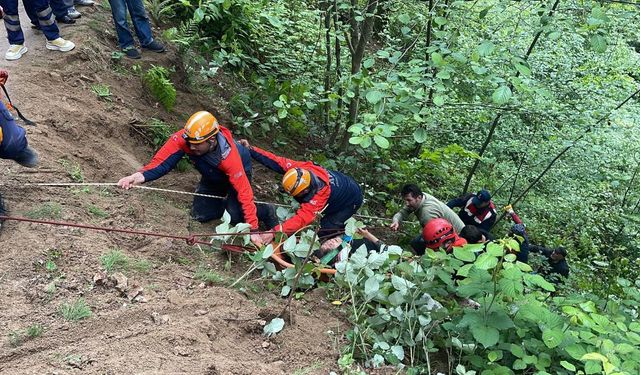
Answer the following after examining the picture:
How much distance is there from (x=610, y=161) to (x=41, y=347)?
8.75 meters

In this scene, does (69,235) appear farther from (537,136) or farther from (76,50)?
(537,136)

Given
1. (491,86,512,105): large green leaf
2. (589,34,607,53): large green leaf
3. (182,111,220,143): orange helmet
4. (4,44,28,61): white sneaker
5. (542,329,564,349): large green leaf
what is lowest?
(4,44,28,61): white sneaker

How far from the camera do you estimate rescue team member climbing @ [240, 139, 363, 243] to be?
5418 millimetres

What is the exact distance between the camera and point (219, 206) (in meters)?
5.83

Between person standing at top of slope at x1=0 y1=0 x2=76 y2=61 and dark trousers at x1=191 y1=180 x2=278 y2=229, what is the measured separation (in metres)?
2.52

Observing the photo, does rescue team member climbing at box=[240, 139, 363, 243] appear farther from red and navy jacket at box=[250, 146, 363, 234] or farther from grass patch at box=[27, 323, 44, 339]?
grass patch at box=[27, 323, 44, 339]

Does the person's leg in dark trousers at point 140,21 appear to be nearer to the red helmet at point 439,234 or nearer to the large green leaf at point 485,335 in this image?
the red helmet at point 439,234

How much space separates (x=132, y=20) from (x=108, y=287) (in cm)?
430

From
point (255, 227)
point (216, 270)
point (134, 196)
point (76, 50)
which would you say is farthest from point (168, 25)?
point (216, 270)

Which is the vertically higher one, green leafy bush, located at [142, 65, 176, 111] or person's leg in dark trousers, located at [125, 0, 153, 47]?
person's leg in dark trousers, located at [125, 0, 153, 47]

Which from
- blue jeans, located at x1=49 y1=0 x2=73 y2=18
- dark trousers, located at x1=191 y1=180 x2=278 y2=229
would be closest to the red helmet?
dark trousers, located at x1=191 y1=180 x2=278 y2=229

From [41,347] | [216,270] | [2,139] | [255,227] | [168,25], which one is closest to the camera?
[41,347]

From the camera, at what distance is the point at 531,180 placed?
843 cm

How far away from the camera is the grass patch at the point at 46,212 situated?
429 centimetres
